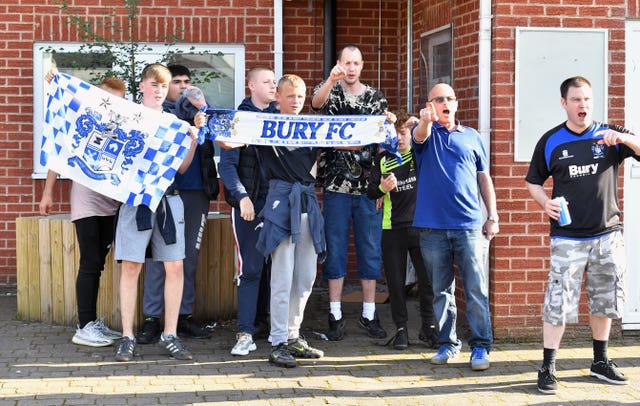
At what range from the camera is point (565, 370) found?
6.85 m

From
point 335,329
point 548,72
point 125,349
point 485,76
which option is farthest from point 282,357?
point 548,72

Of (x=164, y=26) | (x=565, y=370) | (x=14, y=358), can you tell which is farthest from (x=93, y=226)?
(x=565, y=370)

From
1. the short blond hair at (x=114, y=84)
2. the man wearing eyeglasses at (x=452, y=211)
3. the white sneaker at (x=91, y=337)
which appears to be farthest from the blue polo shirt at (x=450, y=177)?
the white sneaker at (x=91, y=337)

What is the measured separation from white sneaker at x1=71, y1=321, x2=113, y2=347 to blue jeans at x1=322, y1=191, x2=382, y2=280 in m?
1.77

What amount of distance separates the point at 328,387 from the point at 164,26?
4.58 metres

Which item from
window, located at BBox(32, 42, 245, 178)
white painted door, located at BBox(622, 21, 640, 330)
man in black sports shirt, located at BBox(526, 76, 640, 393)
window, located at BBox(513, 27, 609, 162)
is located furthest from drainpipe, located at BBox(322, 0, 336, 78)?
man in black sports shirt, located at BBox(526, 76, 640, 393)

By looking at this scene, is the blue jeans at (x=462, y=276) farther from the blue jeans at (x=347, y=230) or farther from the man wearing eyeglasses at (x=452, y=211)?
the blue jeans at (x=347, y=230)

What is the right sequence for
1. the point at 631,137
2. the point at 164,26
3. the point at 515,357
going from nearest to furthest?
the point at 631,137
the point at 515,357
the point at 164,26

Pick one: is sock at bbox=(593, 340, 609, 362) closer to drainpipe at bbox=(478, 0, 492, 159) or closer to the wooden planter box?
drainpipe at bbox=(478, 0, 492, 159)

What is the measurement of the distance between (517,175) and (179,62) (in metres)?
3.69

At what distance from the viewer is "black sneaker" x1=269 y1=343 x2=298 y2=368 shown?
269 inches

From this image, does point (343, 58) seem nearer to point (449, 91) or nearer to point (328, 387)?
point (449, 91)

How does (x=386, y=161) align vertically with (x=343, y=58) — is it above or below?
below

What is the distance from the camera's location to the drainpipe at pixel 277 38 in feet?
31.3
